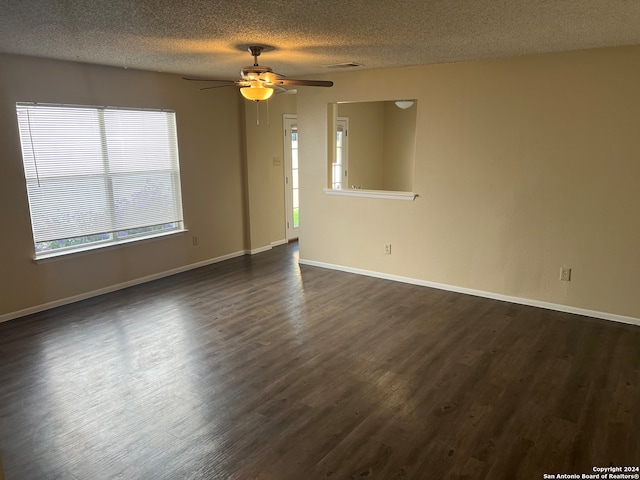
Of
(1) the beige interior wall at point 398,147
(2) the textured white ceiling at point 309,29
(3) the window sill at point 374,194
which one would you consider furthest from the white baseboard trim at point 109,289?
(1) the beige interior wall at point 398,147

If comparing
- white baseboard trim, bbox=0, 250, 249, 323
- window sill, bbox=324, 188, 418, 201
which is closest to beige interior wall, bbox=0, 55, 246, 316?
white baseboard trim, bbox=0, 250, 249, 323

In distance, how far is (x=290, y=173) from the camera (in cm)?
723

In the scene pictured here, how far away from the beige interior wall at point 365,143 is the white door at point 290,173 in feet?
2.78

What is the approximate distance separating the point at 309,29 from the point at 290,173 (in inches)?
165

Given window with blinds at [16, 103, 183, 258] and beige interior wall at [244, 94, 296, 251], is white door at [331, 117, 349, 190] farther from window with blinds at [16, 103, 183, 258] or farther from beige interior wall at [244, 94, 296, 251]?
window with blinds at [16, 103, 183, 258]

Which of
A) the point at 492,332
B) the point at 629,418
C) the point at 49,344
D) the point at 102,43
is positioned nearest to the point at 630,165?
the point at 492,332

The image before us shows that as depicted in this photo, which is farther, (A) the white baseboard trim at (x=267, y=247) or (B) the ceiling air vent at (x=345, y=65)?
(A) the white baseboard trim at (x=267, y=247)

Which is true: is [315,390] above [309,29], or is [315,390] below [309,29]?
below

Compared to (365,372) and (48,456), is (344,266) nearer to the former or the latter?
(365,372)

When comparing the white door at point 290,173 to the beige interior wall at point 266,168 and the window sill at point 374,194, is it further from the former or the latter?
the window sill at point 374,194

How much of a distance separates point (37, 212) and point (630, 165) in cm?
551

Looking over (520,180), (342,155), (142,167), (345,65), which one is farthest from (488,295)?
(142,167)

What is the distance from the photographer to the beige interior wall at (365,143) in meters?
7.48

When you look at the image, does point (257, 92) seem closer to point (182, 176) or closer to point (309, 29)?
point (309, 29)
